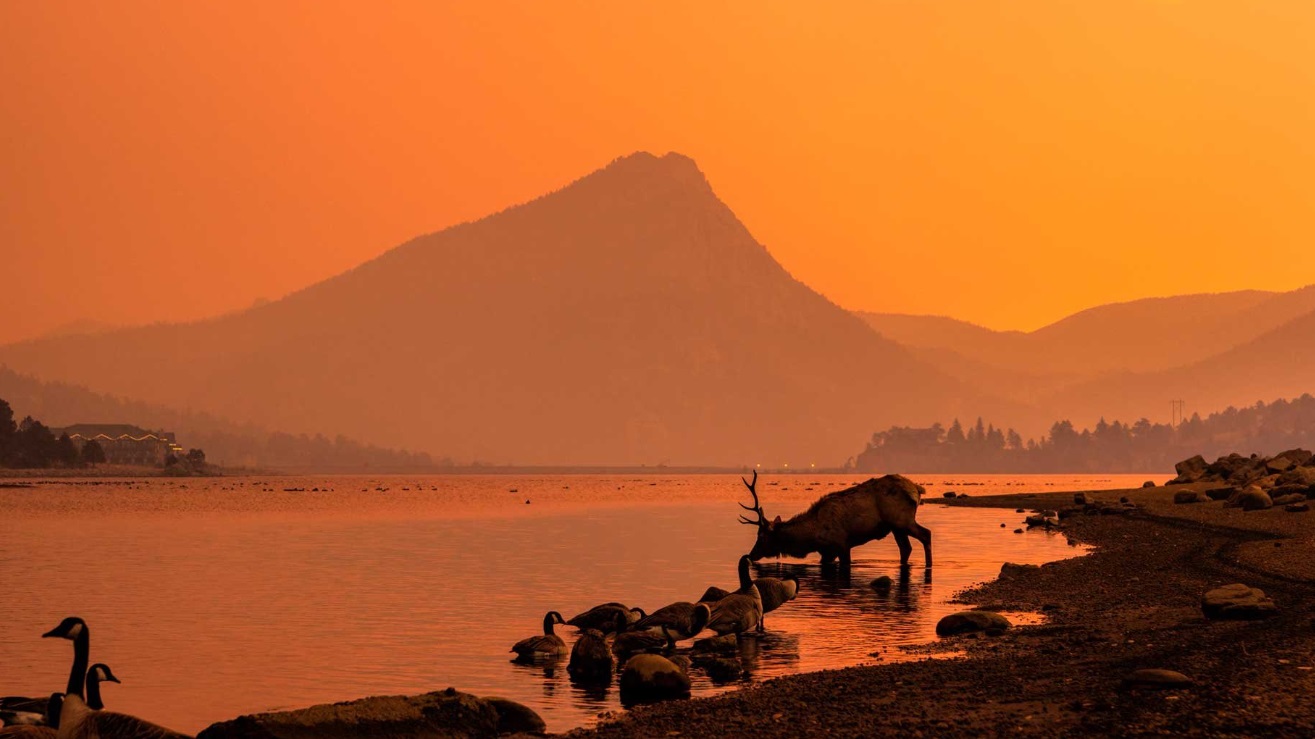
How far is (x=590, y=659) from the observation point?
25578 millimetres

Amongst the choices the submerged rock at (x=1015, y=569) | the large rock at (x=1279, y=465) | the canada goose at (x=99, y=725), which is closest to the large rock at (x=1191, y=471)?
the large rock at (x=1279, y=465)

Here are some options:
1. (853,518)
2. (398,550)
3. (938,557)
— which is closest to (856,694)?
(853,518)

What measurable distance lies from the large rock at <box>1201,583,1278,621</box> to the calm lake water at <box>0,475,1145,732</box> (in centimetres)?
541

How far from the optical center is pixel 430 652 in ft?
94.5

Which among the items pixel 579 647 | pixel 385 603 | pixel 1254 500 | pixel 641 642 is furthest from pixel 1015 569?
pixel 1254 500

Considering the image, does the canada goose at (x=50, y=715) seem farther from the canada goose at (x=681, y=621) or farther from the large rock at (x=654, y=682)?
the canada goose at (x=681, y=621)

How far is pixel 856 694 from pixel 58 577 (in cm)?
3806

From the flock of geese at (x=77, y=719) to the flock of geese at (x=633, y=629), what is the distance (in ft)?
28.8

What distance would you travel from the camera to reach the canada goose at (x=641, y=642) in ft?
89.7

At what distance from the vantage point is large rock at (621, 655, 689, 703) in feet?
73.2

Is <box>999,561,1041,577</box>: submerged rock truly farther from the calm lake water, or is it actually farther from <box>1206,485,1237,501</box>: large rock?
<box>1206,485,1237,501</box>: large rock

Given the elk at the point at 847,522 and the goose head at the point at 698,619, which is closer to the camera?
the goose head at the point at 698,619

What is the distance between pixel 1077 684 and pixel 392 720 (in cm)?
939

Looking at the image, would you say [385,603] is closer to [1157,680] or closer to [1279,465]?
[1157,680]
